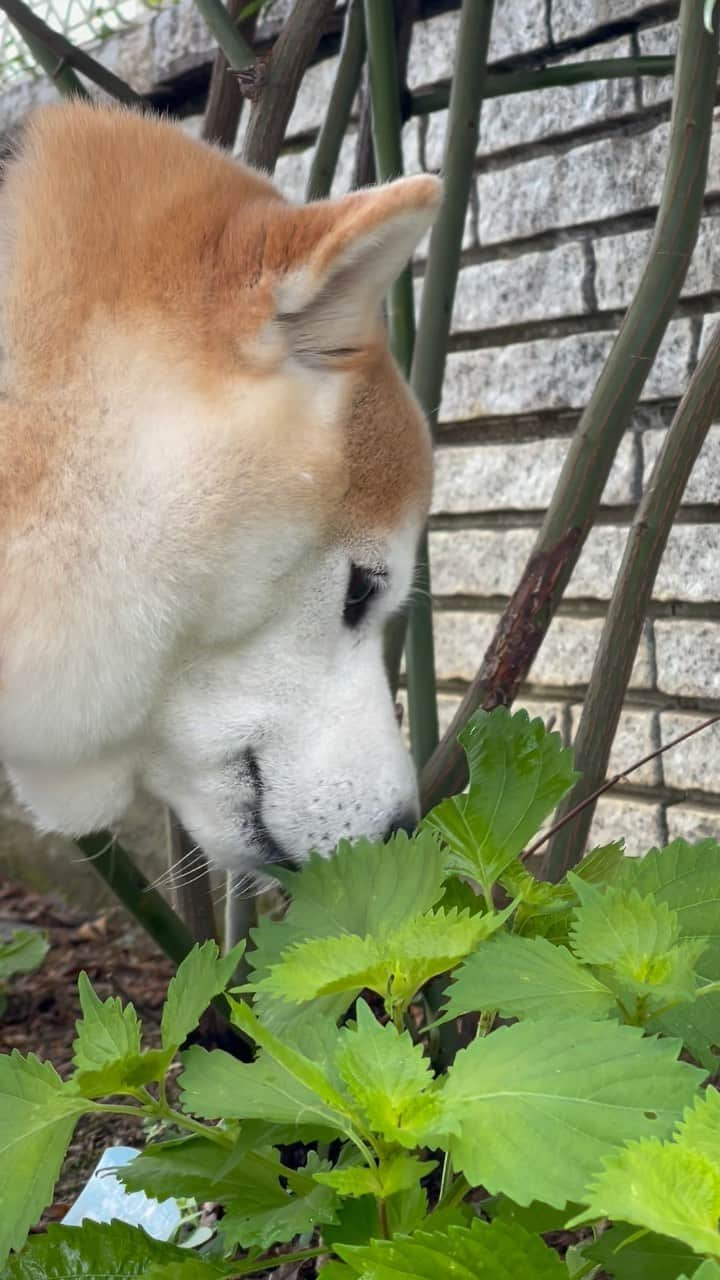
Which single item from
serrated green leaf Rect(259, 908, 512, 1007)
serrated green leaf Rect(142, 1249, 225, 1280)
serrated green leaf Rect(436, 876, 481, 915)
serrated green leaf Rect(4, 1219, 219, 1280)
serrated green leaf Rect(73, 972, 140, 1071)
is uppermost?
serrated green leaf Rect(436, 876, 481, 915)

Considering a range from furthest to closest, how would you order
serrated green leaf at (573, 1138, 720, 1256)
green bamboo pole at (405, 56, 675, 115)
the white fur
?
green bamboo pole at (405, 56, 675, 115) < the white fur < serrated green leaf at (573, 1138, 720, 1256)

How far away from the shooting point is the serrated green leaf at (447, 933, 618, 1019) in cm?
67

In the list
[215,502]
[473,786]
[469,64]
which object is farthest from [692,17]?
[473,786]

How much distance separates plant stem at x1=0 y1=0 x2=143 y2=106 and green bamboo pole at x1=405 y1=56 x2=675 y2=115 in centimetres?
41

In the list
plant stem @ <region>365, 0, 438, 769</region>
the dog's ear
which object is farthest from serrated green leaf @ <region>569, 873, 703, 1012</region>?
plant stem @ <region>365, 0, 438, 769</region>

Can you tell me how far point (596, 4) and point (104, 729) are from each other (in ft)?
5.67

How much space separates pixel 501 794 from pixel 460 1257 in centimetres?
33

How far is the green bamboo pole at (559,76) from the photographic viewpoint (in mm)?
1679

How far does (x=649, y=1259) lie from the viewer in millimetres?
615

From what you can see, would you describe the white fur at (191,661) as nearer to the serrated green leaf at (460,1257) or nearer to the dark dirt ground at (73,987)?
the dark dirt ground at (73,987)

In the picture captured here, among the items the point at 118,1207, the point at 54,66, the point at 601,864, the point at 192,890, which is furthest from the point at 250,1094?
the point at 54,66

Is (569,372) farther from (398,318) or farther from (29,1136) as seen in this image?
(29,1136)

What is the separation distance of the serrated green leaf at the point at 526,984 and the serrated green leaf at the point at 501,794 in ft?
0.36

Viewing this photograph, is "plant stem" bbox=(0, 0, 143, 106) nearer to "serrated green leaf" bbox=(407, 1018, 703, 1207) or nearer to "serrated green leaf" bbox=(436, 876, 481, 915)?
"serrated green leaf" bbox=(436, 876, 481, 915)
